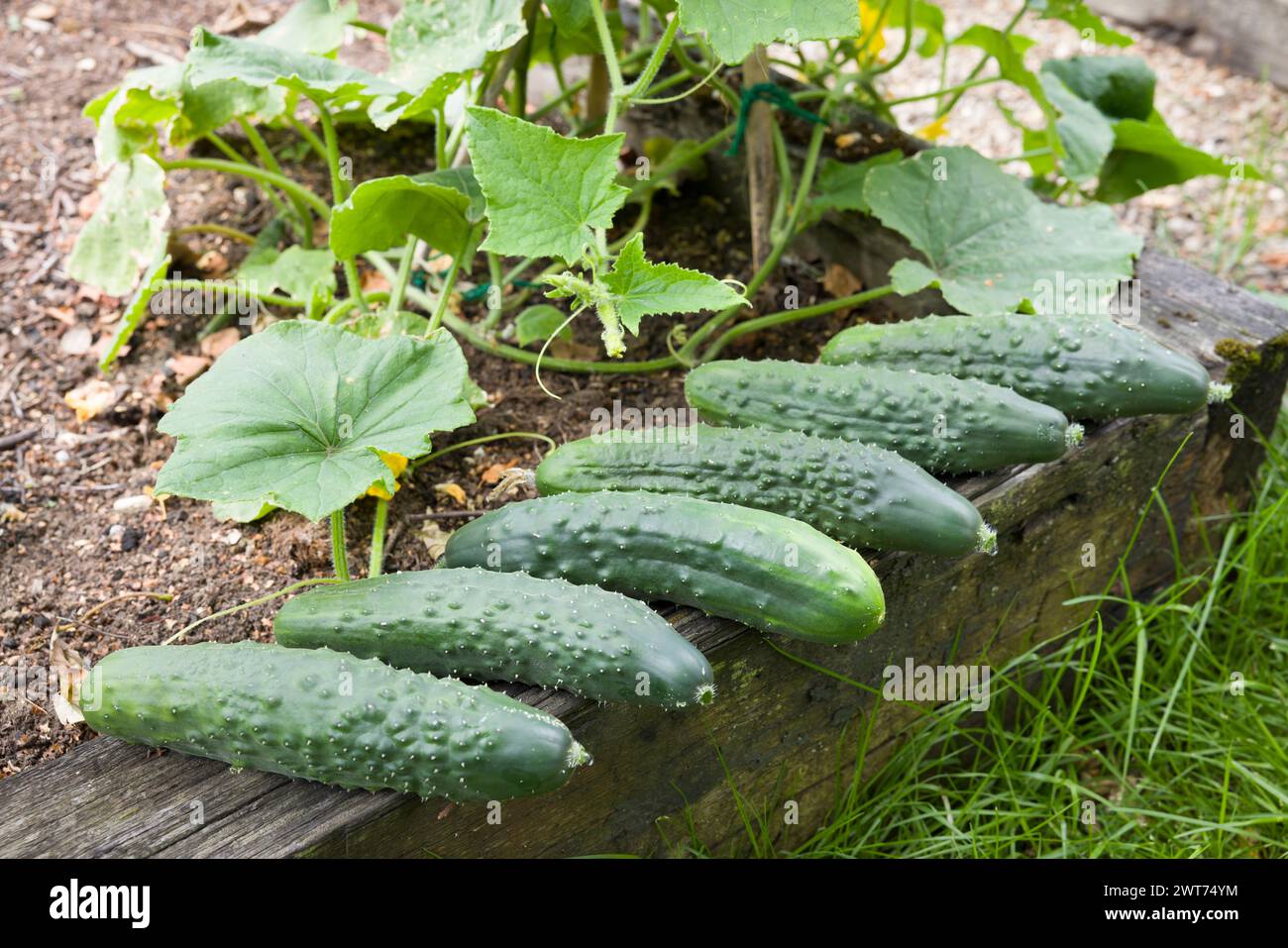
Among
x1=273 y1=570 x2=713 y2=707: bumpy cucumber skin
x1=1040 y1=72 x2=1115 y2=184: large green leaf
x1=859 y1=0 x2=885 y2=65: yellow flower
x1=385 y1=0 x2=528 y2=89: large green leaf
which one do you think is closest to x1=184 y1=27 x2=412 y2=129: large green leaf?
x1=385 y1=0 x2=528 y2=89: large green leaf

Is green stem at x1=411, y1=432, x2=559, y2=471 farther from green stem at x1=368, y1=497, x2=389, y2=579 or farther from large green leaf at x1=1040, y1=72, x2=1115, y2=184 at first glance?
large green leaf at x1=1040, y1=72, x2=1115, y2=184

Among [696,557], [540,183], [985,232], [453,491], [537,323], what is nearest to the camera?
[696,557]

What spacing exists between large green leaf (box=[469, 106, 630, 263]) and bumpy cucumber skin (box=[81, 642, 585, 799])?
0.81 meters

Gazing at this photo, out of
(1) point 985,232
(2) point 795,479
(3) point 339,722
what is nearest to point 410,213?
(2) point 795,479

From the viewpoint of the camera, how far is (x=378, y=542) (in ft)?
8.30

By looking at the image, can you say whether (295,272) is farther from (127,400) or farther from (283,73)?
(283,73)

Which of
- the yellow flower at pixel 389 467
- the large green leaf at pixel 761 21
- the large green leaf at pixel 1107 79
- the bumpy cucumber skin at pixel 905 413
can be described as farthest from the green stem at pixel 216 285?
the large green leaf at pixel 1107 79

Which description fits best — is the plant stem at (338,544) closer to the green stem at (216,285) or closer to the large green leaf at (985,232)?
the green stem at (216,285)

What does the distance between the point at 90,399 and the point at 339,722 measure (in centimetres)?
170

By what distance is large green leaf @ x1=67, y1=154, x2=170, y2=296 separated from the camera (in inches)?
126

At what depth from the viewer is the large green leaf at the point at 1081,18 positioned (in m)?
3.46
